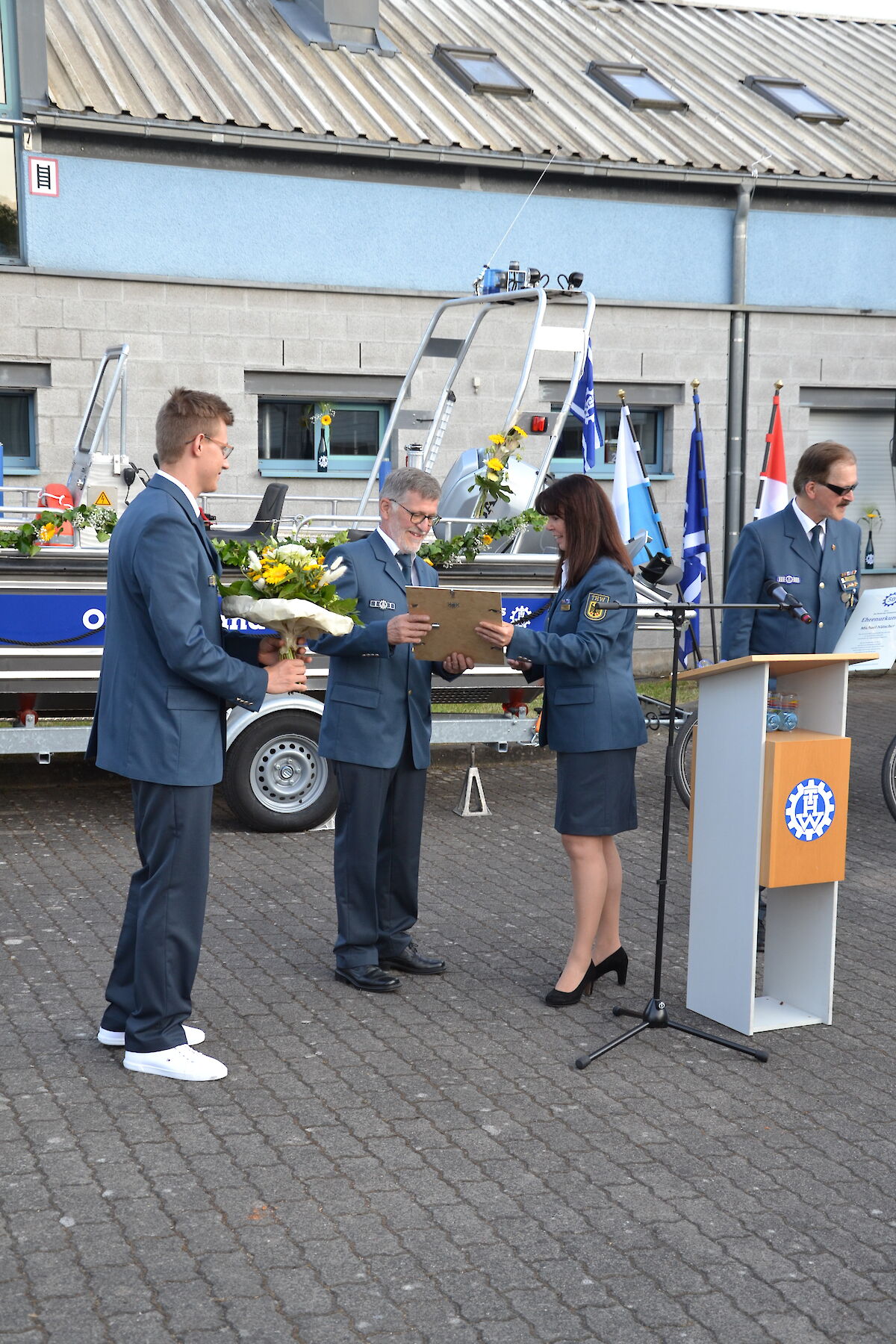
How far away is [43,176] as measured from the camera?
12.1 metres

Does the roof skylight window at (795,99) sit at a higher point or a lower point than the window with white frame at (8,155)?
higher

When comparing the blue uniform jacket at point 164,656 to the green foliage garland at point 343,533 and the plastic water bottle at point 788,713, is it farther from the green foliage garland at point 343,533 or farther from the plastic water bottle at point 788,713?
the plastic water bottle at point 788,713

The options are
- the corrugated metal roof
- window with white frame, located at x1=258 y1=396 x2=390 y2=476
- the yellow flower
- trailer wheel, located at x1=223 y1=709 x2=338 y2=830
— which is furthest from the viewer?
window with white frame, located at x1=258 y1=396 x2=390 y2=476

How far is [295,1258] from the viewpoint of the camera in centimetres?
349

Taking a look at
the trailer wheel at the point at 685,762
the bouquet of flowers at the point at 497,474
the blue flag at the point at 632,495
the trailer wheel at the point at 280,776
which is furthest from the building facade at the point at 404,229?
the trailer wheel at the point at 280,776

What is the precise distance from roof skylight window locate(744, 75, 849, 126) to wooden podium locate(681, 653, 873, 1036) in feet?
41.2

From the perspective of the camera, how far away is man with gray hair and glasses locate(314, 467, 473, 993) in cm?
541

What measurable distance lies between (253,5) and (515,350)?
15.7 ft

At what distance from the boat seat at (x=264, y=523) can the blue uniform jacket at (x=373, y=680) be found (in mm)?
2410

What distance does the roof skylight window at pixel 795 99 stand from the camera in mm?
15844

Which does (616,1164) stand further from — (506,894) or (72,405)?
(72,405)

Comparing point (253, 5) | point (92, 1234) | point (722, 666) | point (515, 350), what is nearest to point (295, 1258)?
point (92, 1234)

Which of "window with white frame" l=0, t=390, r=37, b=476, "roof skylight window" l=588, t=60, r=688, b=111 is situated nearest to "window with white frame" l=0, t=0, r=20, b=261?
"window with white frame" l=0, t=390, r=37, b=476

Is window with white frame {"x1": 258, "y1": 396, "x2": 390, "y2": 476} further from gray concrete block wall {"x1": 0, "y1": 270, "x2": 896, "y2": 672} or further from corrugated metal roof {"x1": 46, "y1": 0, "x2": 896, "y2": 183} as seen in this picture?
Result: corrugated metal roof {"x1": 46, "y1": 0, "x2": 896, "y2": 183}
